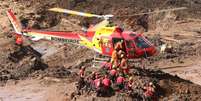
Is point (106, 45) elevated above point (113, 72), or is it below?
above

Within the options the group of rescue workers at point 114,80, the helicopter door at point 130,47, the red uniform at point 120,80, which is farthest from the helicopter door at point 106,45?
A: the red uniform at point 120,80

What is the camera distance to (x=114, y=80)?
60.5 ft

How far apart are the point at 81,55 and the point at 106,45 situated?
6.82 m

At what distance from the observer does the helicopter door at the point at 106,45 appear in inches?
832

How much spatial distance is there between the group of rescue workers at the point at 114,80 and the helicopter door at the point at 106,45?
128 centimetres

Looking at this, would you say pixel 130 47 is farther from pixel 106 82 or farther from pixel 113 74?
pixel 106 82

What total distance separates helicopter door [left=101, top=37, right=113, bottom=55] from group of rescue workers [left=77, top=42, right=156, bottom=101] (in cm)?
128

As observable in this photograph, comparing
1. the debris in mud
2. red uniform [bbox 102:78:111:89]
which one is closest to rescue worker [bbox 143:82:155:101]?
red uniform [bbox 102:78:111:89]

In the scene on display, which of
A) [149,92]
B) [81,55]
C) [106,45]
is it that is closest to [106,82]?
[149,92]

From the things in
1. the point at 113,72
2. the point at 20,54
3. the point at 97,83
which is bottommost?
the point at 20,54

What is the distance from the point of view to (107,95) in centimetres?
1797

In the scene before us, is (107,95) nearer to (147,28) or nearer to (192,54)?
(192,54)

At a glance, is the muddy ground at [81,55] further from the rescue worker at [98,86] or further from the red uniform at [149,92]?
the red uniform at [149,92]

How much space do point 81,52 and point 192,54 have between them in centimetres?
610
